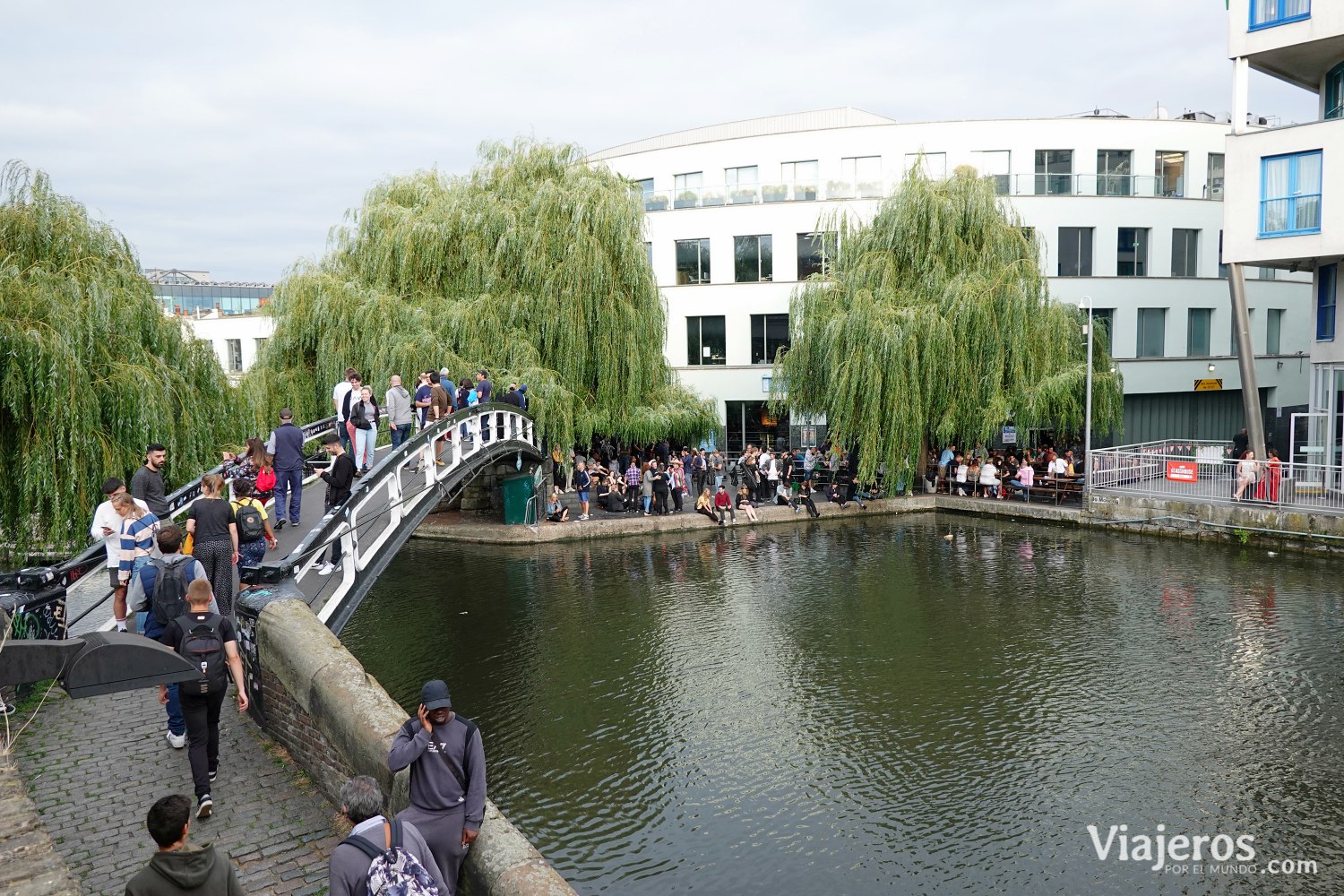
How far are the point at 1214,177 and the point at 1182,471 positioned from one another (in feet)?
59.1

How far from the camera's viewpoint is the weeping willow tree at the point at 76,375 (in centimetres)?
1206

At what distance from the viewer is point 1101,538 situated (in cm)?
2295

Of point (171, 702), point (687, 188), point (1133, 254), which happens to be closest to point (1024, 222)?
point (1133, 254)


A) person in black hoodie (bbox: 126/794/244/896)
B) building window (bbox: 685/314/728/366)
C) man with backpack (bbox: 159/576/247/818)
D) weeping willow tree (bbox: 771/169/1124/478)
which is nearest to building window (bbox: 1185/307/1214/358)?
weeping willow tree (bbox: 771/169/1124/478)

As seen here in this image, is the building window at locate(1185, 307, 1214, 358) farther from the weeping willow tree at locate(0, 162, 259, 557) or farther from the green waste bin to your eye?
the weeping willow tree at locate(0, 162, 259, 557)

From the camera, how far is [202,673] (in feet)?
20.5

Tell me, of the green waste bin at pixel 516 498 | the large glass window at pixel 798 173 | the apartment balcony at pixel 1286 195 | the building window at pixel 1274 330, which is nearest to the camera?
the apartment balcony at pixel 1286 195

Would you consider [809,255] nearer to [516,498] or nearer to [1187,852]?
[516,498]

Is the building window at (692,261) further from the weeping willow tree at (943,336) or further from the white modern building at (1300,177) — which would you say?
the white modern building at (1300,177)

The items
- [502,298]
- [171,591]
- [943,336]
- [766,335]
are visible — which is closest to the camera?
[171,591]

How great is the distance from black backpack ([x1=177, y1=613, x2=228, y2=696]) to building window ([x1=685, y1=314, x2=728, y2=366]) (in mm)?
30489

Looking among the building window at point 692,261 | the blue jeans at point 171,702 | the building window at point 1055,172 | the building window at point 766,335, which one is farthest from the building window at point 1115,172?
the blue jeans at point 171,702

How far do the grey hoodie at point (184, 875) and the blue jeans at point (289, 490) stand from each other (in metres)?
8.49

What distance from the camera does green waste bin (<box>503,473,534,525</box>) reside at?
24156mm
